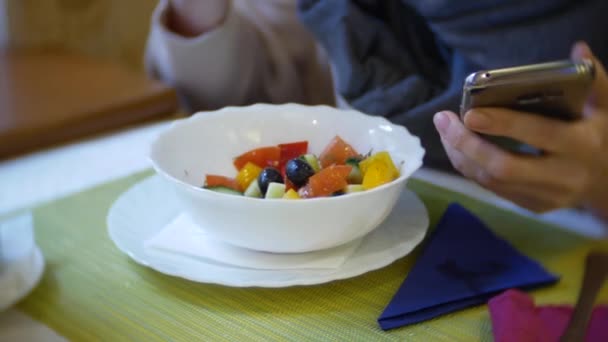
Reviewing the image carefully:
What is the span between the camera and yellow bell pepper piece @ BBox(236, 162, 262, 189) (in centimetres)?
66

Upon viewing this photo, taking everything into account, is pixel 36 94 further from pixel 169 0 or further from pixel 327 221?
pixel 327 221

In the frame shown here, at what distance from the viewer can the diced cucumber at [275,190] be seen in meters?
0.60

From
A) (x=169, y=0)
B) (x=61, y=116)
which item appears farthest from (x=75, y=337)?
(x=169, y=0)

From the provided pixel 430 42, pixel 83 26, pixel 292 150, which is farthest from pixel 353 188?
pixel 83 26

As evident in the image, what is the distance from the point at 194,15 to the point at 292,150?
1.78 ft

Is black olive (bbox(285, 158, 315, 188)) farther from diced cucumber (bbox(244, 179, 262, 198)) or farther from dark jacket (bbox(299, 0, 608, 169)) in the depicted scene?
dark jacket (bbox(299, 0, 608, 169))

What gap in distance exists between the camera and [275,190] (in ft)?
1.98

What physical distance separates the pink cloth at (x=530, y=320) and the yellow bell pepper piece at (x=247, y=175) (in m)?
0.28

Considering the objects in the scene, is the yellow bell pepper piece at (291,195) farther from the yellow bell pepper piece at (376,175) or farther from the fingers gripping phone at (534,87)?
the fingers gripping phone at (534,87)

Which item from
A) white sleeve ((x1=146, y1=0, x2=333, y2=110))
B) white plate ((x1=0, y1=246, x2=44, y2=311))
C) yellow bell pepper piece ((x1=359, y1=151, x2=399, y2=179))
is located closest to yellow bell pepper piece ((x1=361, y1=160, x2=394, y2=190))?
yellow bell pepper piece ((x1=359, y1=151, x2=399, y2=179))

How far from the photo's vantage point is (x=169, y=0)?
1141 mm

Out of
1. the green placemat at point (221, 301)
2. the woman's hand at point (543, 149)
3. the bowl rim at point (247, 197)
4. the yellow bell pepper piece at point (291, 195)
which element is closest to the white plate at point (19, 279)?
the green placemat at point (221, 301)

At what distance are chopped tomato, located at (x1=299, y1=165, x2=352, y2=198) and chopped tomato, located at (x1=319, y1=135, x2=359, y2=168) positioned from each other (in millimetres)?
74

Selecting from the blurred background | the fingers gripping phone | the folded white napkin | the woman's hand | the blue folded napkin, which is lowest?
the blurred background
